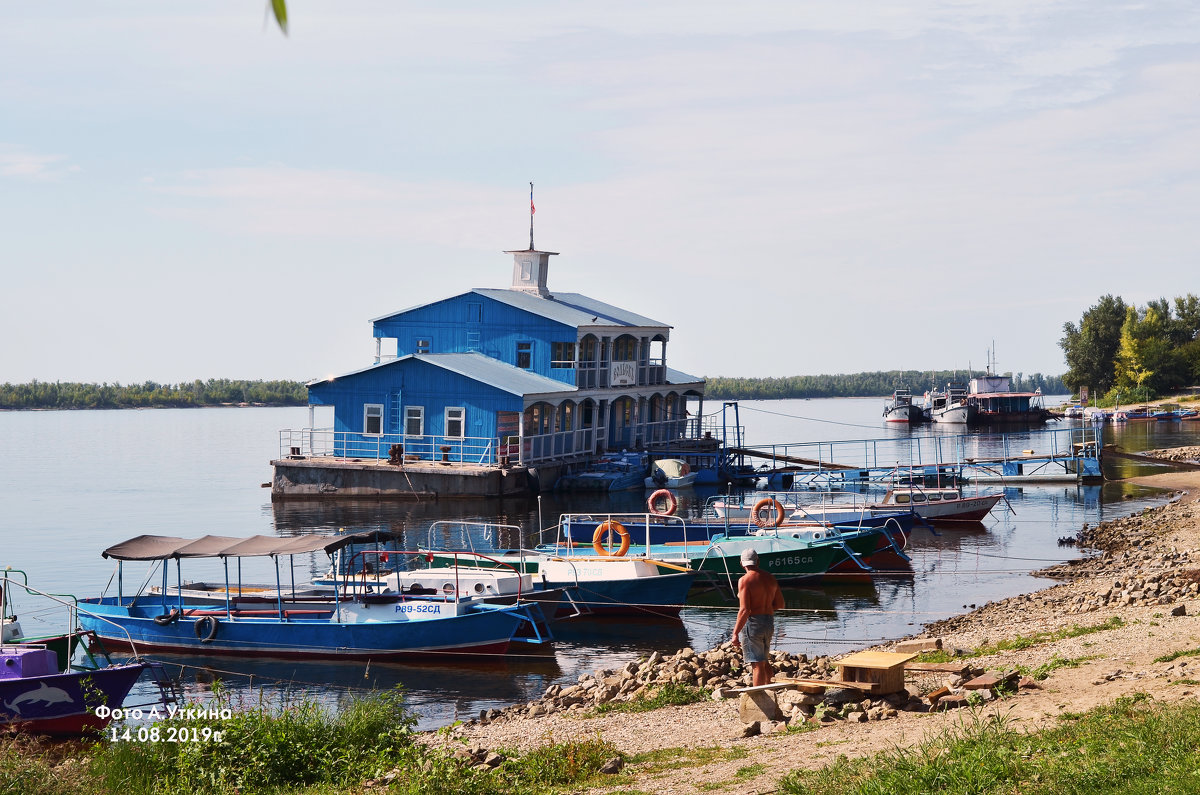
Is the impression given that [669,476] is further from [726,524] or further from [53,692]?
[53,692]

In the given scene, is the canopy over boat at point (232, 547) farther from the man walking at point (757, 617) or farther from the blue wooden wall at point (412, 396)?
the blue wooden wall at point (412, 396)

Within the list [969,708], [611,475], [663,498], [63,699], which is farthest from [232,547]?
[611,475]

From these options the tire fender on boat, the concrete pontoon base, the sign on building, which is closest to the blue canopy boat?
the concrete pontoon base

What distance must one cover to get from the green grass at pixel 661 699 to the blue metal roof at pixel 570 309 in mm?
38177

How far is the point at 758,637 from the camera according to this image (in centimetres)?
1435

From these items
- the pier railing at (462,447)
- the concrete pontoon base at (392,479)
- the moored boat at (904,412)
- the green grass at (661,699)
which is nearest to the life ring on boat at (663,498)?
the concrete pontoon base at (392,479)

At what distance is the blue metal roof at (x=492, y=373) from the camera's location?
49.2 m

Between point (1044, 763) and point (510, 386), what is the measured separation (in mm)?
40227

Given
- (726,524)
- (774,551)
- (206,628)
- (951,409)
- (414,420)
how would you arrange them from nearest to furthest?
(206,628)
(774,551)
(726,524)
(414,420)
(951,409)

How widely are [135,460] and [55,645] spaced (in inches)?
2609

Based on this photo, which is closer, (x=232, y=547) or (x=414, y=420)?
(x=232, y=547)

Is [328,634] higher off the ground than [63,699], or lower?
lower

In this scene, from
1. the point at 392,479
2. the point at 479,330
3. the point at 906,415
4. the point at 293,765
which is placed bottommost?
the point at 293,765

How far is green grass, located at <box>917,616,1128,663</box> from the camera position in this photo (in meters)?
16.8
